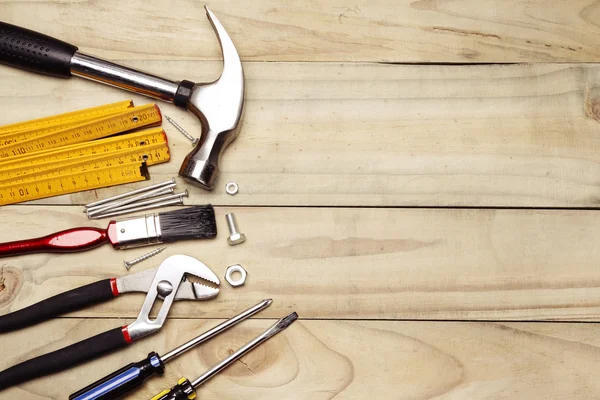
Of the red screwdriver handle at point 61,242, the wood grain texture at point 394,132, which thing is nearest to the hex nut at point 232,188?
the wood grain texture at point 394,132

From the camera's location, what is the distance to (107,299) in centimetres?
113

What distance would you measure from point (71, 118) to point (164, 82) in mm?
187

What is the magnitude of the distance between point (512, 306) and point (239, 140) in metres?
0.59

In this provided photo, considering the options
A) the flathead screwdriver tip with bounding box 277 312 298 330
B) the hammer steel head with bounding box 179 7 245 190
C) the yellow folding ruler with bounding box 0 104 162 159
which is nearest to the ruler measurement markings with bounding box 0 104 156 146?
the yellow folding ruler with bounding box 0 104 162 159

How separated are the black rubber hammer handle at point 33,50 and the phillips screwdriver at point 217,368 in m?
0.61

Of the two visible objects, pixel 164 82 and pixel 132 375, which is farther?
pixel 164 82

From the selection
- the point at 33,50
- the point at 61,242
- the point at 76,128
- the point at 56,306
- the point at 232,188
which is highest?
the point at 33,50

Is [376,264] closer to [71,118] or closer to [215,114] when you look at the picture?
[215,114]

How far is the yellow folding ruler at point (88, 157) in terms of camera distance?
3.81 ft

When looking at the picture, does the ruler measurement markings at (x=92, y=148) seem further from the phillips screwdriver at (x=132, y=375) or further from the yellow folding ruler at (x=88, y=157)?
the phillips screwdriver at (x=132, y=375)

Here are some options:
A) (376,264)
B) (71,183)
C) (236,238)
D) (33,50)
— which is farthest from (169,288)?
(33,50)

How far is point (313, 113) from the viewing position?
1.24 m

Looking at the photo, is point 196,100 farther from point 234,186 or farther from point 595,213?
point 595,213

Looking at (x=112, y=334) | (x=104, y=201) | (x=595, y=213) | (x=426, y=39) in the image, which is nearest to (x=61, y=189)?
(x=104, y=201)
